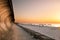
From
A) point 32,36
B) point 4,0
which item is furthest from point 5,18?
point 32,36

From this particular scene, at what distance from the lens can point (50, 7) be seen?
81 centimetres

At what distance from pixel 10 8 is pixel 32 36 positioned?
1.04 ft

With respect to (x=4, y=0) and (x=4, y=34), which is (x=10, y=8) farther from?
(x=4, y=34)

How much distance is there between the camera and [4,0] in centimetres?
91

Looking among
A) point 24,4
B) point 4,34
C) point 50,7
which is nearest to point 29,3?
point 24,4

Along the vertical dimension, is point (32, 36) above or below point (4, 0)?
below

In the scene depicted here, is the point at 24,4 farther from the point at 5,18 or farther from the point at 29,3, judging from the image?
the point at 5,18

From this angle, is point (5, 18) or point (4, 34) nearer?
point (4, 34)

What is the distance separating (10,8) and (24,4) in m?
0.15

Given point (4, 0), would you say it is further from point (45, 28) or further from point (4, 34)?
point (45, 28)

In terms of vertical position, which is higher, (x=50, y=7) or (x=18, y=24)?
(x=50, y=7)

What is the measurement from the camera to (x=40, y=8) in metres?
0.82

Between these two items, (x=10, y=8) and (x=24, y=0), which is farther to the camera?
(x=10, y=8)

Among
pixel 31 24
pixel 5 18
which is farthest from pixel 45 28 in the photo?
pixel 5 18
